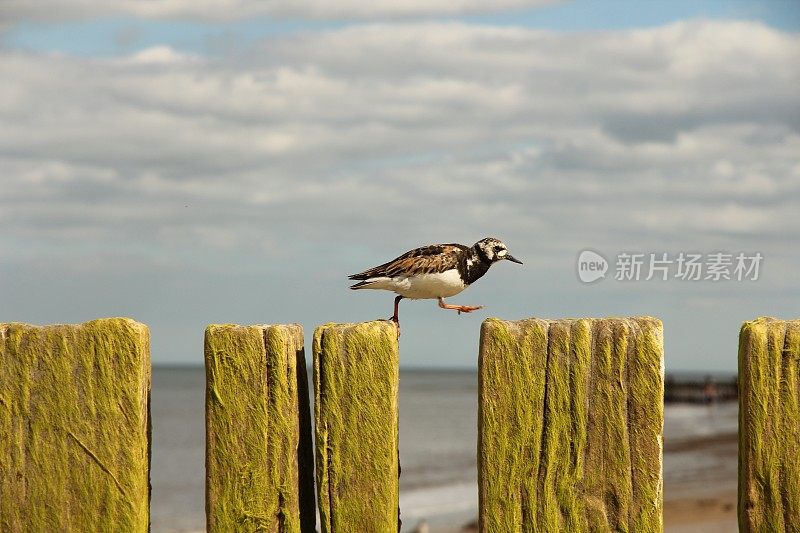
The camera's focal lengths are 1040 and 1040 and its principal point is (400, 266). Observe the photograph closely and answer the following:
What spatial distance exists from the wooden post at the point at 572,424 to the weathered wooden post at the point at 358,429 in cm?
44

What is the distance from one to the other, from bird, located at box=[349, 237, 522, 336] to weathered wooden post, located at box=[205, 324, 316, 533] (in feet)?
12.3

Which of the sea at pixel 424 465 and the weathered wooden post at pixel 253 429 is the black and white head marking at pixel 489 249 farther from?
the sea at pixel 424 465

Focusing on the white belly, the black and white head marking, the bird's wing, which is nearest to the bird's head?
the black and white head marking

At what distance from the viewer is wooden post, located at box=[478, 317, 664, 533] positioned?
473 cm

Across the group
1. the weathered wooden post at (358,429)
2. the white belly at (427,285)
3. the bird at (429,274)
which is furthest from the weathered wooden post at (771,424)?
the white belly at (427,285)

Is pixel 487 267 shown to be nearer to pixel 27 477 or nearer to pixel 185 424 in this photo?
pixel 27 477

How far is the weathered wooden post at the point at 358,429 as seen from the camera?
4.87 m

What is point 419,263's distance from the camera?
9227mm

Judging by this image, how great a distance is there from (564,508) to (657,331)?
918mm

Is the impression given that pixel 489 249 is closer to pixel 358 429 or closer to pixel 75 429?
pixel 358 429

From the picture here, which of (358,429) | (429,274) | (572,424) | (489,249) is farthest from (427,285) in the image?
(572,424)

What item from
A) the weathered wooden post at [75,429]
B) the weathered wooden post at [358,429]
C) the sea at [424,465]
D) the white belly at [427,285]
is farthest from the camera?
the sea at [424,465]

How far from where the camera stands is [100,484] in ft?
16.4

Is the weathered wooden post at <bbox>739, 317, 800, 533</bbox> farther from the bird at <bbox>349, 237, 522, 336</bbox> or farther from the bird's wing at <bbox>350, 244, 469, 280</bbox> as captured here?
the bird's wing at <bbox>350, 244, 469, 280</bbox>
